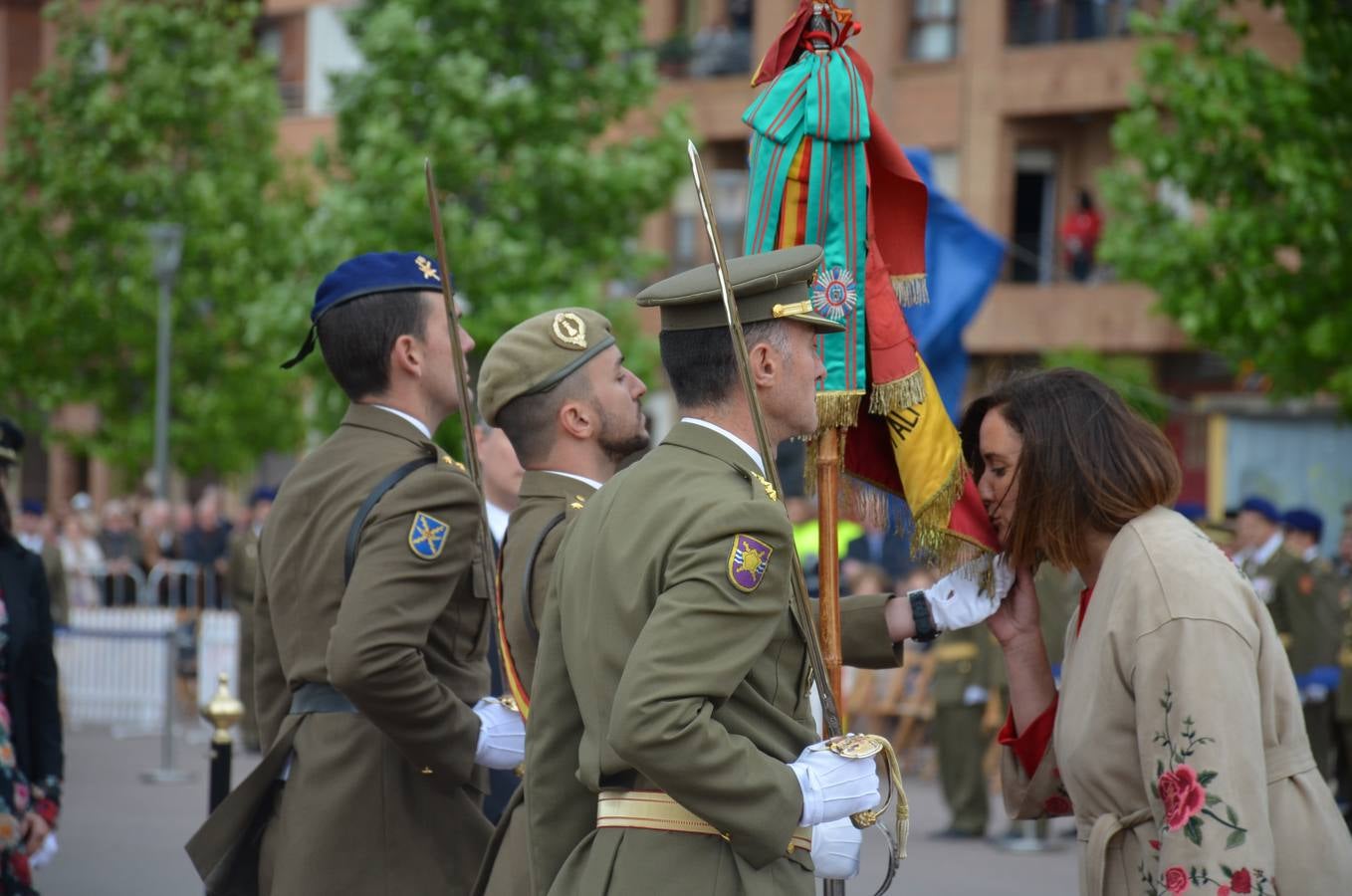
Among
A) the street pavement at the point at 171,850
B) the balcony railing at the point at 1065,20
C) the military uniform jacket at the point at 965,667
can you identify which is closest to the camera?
the street pavement at the point at 171,850

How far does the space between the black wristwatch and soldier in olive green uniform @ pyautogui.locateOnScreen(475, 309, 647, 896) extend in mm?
798

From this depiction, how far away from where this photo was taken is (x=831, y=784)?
3.20 m

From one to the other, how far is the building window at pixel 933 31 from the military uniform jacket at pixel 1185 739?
86.9ft

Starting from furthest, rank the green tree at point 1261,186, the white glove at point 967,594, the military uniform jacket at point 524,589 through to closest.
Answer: the green tree at point 1261,186 → the white glove at point 967,594 → the military uniform jacket at point 524,589

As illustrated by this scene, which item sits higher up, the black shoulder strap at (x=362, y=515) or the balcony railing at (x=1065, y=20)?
the balcony railing at (x=1065, y=20)

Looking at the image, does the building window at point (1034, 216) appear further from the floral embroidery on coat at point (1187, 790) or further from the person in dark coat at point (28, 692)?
the floral embroidery on coat at point (1187, 790)

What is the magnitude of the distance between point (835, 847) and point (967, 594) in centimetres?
115

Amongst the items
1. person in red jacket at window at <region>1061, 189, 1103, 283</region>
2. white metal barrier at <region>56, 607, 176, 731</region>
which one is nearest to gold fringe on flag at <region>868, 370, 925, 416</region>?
white metal barrier at <region>56, 607, 176, 731</region>

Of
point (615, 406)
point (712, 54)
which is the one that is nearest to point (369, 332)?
point (615, 406)

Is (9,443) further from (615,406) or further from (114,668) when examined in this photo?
(114,668)

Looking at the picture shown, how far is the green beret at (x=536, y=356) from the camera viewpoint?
4520mm

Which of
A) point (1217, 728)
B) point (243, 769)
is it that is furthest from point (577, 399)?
point (243, 769)

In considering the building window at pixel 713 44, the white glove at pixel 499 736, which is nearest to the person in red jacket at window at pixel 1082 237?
the building window at pixel 713 44

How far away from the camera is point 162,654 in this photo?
1744 centimetres
